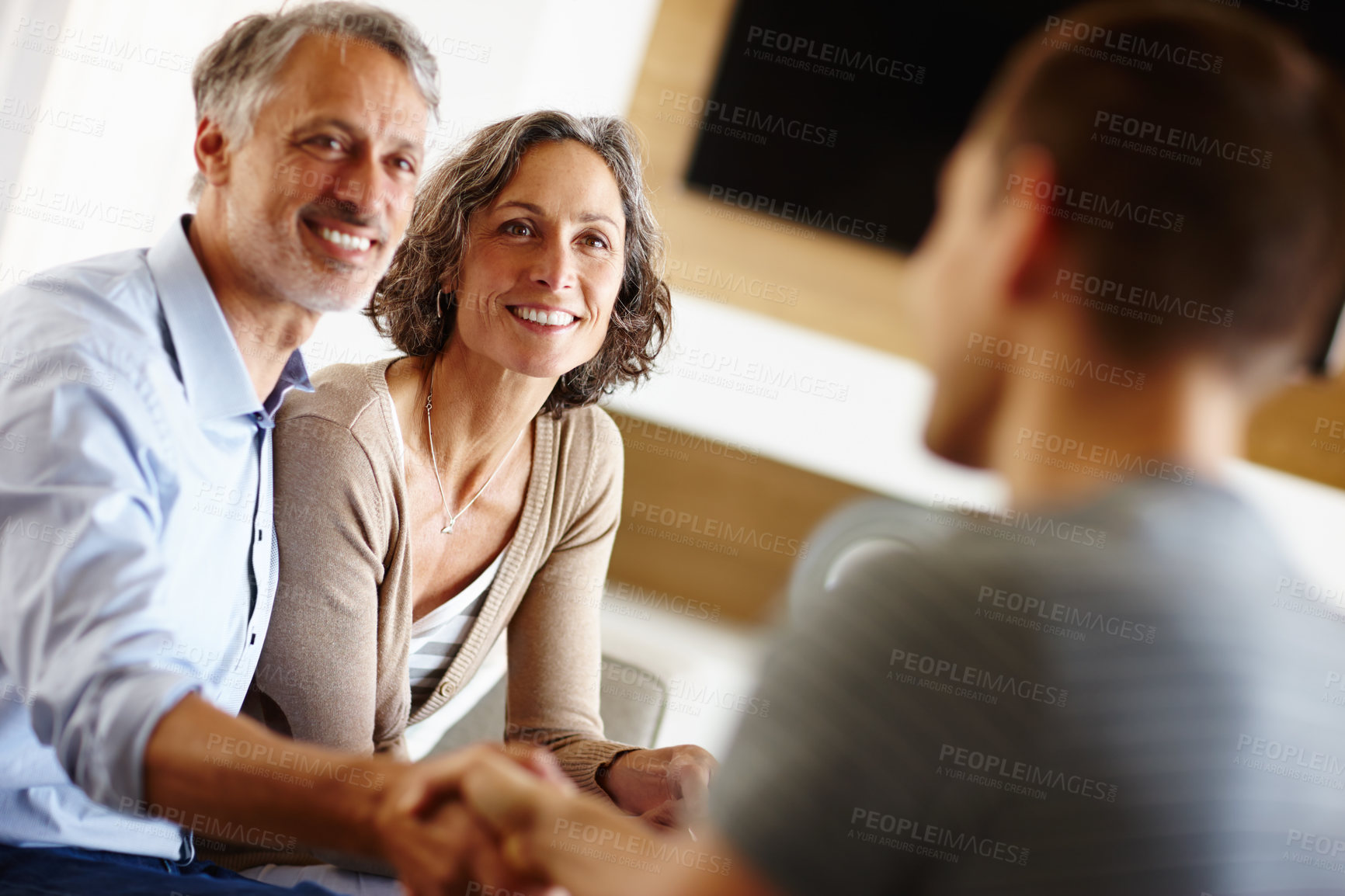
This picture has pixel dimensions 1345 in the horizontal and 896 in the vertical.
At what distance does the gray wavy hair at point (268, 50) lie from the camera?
34.2 inches

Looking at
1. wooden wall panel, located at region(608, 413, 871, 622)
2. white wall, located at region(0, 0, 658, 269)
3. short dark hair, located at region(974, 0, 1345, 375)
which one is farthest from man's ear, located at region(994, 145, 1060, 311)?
wooden wall panel, located at region(608, 413, 871, 622)

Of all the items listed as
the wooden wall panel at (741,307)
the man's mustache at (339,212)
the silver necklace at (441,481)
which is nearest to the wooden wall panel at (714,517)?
the wooden wall panel at (741,307)

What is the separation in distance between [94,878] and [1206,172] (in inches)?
35.9

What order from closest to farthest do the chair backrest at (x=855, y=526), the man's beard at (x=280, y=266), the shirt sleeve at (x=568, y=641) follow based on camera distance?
1. the man's beard at (x=280, y=266)
2. the shirt sleeve at (x=568, y=641)
3. the chair backrest at (x=855, y=526)

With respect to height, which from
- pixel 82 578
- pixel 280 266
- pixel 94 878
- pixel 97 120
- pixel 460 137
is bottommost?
pixel 94 878

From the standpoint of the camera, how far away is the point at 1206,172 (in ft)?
1.70

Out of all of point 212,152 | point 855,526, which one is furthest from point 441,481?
point 855,526

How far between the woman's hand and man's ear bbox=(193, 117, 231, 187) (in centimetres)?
69

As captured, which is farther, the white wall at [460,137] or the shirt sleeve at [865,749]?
the white wall at [460,137]

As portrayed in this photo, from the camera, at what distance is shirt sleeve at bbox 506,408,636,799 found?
1.11 m

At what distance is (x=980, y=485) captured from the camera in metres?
2.58

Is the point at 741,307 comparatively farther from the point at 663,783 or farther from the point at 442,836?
the point at 442,836

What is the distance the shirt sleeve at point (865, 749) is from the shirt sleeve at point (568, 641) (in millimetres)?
607

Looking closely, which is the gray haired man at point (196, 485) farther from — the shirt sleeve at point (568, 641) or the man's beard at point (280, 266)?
the shirt sleeve at point (568, 641)
